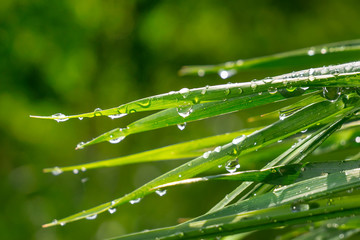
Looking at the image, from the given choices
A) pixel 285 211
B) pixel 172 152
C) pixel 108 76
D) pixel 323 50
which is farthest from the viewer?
pixel 108 76

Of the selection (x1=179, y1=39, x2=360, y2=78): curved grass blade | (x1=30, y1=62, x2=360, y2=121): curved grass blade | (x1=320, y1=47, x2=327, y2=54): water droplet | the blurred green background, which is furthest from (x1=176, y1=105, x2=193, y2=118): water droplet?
the blurred green background

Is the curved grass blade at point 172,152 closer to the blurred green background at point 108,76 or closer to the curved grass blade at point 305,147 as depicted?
the curved grass blade at point 305,147

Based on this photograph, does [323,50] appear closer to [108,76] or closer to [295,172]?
[295,172]

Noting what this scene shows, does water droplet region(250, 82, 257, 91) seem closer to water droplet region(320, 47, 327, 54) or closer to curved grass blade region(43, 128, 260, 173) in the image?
curved grass blade region(43, 128, 260, 173)

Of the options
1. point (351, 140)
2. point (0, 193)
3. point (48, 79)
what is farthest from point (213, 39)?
point (351, 140)

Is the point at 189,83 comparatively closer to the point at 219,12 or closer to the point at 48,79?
the point at 219,12

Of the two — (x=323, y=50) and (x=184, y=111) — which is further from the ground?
(x=323, y=50)

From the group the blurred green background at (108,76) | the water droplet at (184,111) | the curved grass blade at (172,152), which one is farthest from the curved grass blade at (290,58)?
the blurred green background at (108,76)

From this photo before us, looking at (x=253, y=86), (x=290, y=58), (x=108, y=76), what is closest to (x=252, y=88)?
(x=253, y=86)
